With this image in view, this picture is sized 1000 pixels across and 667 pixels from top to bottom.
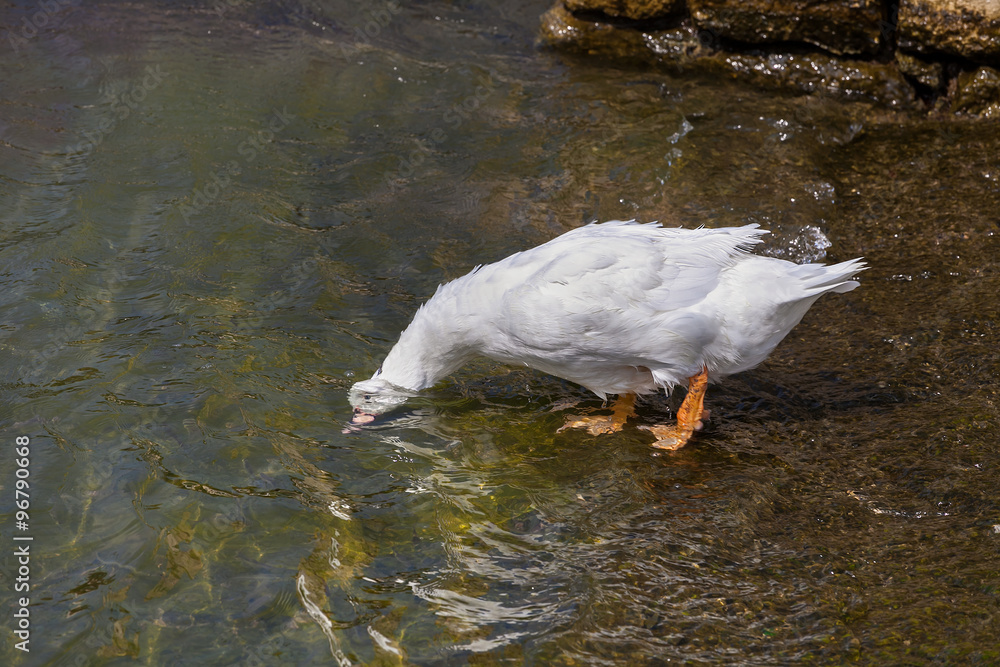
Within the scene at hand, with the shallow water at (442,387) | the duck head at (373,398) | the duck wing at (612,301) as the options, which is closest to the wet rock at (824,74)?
the shallow water at (442,387)

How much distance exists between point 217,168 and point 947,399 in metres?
5.91

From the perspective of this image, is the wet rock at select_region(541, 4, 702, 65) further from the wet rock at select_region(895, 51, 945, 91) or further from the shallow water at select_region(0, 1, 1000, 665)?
the wet rock at select_region(895, 51, 945, 91)

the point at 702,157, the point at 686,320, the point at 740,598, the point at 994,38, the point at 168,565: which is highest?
the point at 994,38

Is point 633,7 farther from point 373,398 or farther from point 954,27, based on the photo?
point 373,398

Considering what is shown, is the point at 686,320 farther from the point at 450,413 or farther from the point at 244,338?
the point at 244,338

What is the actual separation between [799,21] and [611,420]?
517 cm

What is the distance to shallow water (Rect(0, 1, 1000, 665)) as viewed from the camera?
3525 millimetres

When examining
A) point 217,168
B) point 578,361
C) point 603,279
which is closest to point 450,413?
point 578,361

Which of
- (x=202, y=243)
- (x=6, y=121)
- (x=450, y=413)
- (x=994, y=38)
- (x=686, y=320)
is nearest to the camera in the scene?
(x=686, y=320)

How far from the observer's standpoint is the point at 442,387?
5.40 meters

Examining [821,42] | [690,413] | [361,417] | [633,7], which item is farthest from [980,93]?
[361,417]

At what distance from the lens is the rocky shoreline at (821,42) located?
23.8 ft

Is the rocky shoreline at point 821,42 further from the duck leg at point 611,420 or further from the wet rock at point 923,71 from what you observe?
the duck leg at point 611,420

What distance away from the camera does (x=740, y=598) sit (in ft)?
11.7
